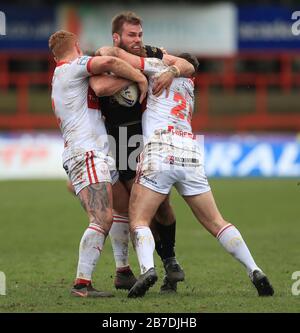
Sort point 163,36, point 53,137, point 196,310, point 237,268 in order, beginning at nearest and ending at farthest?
1. point 196,310
2. point 237,268
3. point 53,137
4. point 163,36

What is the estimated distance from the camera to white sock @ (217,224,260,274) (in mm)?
8164

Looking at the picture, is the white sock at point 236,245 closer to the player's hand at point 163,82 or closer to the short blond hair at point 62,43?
the player's hand at point 163,82

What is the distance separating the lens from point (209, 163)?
22.5m

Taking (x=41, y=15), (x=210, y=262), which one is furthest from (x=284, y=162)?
(x=210, y=262)

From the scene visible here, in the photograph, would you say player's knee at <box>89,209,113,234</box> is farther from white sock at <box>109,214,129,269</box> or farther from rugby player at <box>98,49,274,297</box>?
white sock at <box>109,214,129,269</box>

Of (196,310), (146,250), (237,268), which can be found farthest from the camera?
(237,268)

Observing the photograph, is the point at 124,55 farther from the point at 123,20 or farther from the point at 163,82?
the point at 163,82

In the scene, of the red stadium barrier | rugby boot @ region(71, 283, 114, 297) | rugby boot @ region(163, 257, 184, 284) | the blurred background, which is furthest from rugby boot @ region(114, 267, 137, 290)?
the red stadium barrier

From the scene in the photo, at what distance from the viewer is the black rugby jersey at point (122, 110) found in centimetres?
850

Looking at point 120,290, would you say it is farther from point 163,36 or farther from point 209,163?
point 163,36

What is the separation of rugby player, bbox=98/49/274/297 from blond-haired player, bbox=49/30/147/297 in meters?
0.22

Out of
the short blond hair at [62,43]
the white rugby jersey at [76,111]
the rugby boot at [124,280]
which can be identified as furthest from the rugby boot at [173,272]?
the short blond hair at [62,43]

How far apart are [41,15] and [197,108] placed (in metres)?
5.05

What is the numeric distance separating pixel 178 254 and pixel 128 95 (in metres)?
3.74
